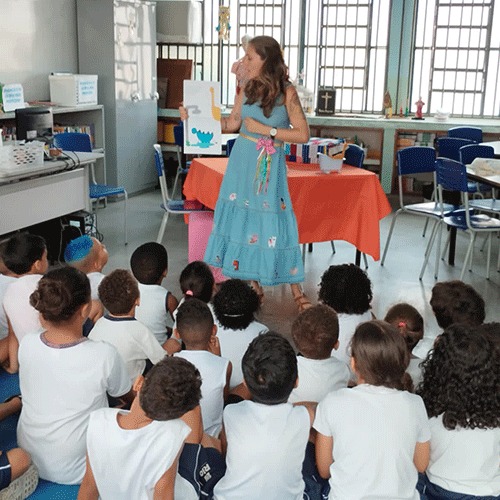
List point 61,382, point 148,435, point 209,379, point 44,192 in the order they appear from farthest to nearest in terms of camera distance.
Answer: point 44,192 → point 209,379 → point 61,382 → point 148,435

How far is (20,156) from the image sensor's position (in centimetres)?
465

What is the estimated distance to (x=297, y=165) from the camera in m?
5.02

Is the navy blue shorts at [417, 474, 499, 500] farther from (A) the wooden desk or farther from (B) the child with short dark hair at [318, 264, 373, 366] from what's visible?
(A) the wooden desk

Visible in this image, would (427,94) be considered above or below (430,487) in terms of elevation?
above

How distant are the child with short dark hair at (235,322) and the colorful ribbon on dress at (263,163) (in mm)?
1163

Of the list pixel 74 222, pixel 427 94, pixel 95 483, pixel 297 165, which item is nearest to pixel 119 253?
pixel 74 222

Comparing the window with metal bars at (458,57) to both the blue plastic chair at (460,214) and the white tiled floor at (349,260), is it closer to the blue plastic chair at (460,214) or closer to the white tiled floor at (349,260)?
the white tiled floor at (349,260)

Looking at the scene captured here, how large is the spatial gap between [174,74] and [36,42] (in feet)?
7.13

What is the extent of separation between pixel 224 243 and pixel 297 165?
1.09 meters

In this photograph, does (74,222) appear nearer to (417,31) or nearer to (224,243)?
(224,243)

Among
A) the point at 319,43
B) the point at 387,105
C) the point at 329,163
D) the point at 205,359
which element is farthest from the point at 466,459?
the point at 319,43

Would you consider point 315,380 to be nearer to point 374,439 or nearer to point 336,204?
point 374,439

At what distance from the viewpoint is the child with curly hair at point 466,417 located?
6.90 ft

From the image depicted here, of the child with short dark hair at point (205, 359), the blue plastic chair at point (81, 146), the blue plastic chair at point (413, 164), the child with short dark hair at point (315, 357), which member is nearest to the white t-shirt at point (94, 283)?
the child with short dark hair at point (205, 359)
